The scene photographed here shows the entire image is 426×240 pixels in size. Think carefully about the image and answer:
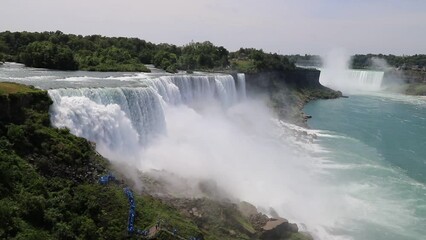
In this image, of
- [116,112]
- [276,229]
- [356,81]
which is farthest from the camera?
[356,81]

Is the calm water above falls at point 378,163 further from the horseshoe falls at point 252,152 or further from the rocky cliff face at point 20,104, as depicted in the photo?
the rocky cliff face at point 20,104

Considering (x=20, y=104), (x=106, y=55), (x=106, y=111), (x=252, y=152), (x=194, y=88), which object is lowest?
(x=252, y=152)

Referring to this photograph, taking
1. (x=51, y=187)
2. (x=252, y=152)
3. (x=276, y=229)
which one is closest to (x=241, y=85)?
(x=252, y=152)

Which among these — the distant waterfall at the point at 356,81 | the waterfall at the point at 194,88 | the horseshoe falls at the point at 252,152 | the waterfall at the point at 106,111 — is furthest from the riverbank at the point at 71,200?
the distant waterfall at the point at 356,81

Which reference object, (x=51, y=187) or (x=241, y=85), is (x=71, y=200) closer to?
(x=51, y=187)

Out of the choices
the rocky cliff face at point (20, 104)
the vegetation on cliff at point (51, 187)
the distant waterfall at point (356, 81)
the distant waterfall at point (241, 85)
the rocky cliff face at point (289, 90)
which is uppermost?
the rocky cliff face at point (20, 104)

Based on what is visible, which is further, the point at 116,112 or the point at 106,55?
the point at 106,55
